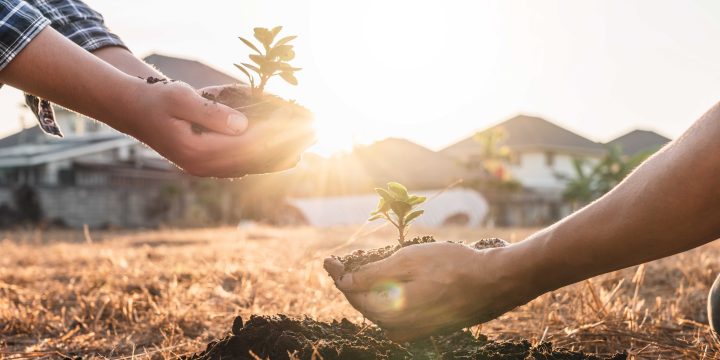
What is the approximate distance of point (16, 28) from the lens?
4.75ft

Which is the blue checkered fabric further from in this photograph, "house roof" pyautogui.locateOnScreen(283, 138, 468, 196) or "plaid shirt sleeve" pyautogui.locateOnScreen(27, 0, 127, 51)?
"house roof" pyautogui.locateOnScreen(283, 138, 468, 196)

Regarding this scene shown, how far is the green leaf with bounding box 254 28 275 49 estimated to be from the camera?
1.74 m

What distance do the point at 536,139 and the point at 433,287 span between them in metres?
37.3

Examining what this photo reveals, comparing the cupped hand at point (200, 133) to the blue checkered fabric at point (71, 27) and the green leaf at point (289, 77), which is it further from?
the blue checkered fabric at point (71, 27)

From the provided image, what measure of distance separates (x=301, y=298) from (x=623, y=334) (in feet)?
4.19

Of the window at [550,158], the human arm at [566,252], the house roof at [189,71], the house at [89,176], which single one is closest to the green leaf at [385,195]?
the human arm at [566,252]

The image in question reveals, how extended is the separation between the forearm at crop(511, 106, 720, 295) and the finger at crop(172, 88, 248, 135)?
27.6 inches

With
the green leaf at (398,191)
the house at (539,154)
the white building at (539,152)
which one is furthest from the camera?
the white building at (539,152)

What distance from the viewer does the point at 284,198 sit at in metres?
21.8

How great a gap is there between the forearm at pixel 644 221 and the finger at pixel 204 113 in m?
0.70

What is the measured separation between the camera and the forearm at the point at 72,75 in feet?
4.81

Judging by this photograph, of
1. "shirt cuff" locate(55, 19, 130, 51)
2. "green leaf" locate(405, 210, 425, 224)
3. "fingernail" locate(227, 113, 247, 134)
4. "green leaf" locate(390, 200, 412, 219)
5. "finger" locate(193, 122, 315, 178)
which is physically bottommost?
"green leaf" locate(405, 210, 425, 224)

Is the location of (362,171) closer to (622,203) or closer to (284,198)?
(284,198)

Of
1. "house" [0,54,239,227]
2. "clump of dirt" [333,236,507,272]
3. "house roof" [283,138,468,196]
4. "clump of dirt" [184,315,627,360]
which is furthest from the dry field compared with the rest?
"house roof" [283,138,468,196]
